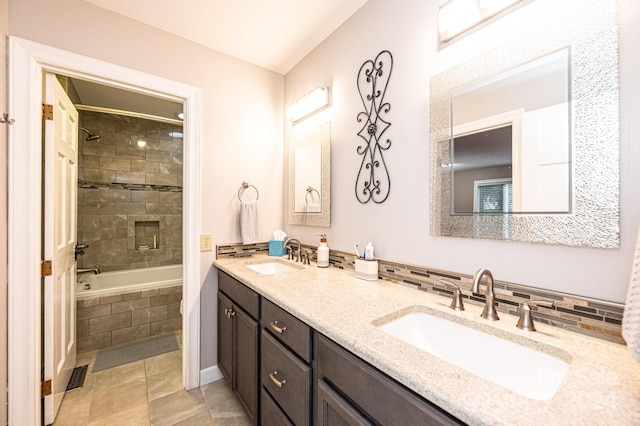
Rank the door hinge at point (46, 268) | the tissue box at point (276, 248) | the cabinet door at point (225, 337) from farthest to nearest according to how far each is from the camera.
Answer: the tissue box at point (276, 248) < the cabinet door at point (225, 337) < the door hinge at point (46, 268)

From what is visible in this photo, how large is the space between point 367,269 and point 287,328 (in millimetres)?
536

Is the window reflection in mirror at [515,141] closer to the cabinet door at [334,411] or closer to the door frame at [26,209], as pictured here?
the cabinet door at [334,411]

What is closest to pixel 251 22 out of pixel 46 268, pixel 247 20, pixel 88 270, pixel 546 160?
pixel 247 20

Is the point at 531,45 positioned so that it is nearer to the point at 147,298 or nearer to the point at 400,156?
the point at 400,156

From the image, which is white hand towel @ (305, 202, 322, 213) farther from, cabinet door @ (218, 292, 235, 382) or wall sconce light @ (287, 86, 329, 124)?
cabinet door @ (218, 292, 235, 382)

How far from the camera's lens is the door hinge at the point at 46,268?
1457 mm

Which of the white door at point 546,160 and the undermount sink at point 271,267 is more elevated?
the white door at point 546,160

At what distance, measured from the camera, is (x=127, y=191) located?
10.7 ft

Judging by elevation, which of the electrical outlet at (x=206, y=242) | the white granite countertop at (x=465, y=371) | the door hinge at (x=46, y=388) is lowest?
the door hinge at (x=46, y=388)

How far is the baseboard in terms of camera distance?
1.89m

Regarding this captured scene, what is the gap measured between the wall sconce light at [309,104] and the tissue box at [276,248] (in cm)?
100

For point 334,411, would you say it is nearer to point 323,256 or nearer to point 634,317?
point 634,317

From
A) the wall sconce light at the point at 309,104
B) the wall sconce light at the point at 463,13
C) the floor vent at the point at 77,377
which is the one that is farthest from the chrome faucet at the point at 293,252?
the floor vent at the point at 77,377

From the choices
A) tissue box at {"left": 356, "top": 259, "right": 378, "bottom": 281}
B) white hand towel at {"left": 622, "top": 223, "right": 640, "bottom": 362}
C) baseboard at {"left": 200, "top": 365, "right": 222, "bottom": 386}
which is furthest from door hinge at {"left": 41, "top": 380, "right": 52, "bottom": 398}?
white hand towel at {"left": 622, "top": 223, "right": 640, "bottom": 362}
